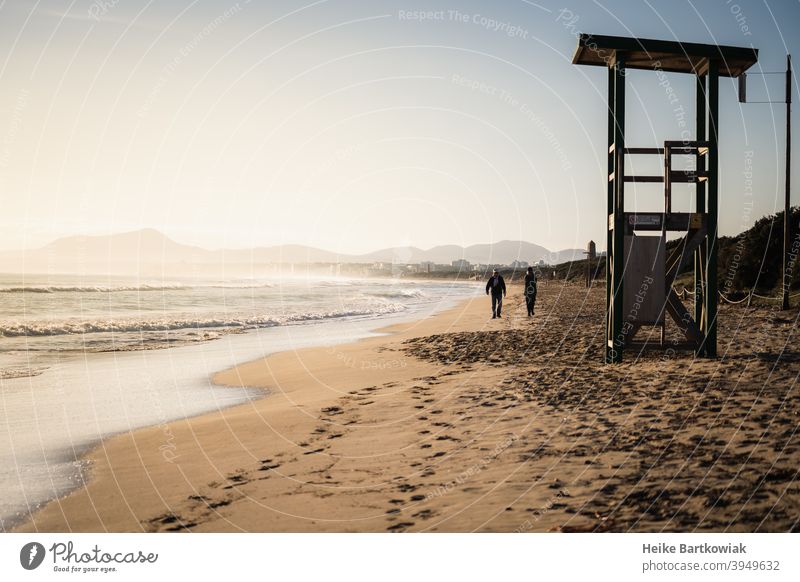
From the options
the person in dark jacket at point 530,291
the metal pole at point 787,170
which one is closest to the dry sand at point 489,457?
the metal pole at point 787,170

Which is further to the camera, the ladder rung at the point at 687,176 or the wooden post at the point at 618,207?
the ladder rung at the point at 687,176

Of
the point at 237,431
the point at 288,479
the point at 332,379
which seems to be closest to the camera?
the point at 288,479

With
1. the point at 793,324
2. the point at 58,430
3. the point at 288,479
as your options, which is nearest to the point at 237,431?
the point at 288,479

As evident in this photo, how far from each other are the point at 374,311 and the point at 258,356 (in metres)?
15.7

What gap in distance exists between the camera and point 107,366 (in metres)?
12.7

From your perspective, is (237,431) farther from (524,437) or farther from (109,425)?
(524,437)

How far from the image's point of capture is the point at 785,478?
13.2 ft

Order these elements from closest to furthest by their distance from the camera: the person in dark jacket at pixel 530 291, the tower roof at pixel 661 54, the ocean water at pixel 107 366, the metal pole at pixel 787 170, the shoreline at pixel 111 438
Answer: the shoreline at pixel 111 438, the ocean water at pixel 107 366, the tower roof at pixel 661 54, the metal pole at pixel 787 170, the person in dark jacket at pixel 530 291

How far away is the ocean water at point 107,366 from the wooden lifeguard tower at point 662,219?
22.6ft

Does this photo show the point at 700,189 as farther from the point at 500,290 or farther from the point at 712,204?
the point at 500,290

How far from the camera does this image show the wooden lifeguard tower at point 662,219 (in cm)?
837

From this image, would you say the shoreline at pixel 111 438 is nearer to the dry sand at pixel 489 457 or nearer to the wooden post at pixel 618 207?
the dry sand at pixel 489 457
